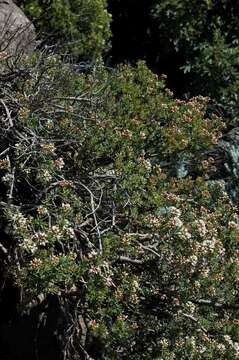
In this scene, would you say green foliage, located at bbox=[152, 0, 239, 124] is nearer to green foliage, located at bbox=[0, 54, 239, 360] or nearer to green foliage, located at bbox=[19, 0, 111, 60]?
green foliage, located at bbox=[19, 0, 111, 60]

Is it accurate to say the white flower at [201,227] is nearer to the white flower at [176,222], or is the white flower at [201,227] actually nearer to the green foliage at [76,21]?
the white flower at [176,222]

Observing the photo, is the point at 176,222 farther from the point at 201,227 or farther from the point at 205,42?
the point at 205,42

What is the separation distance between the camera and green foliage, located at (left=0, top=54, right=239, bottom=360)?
3996 millimetres

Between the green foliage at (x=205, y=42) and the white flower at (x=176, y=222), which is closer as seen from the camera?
the white flower at (x=176, y=222)

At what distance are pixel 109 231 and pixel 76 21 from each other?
3361 millimetres

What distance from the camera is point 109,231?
438 cm

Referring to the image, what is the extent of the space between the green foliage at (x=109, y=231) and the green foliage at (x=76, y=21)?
7.05 ft

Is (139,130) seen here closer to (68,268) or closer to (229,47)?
(68,268)

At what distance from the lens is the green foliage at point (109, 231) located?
4.00 meters

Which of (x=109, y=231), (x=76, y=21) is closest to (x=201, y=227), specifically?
(x=109, y=231)

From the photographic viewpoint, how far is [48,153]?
4.33 meters

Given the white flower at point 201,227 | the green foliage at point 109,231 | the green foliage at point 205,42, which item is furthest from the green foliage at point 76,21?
the white flower at point 201,227

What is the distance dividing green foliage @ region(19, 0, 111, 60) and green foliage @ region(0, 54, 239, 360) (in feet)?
7.05

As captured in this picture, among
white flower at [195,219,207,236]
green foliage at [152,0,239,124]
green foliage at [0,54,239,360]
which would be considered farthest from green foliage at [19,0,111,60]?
white flower at [195,219,207,236]
